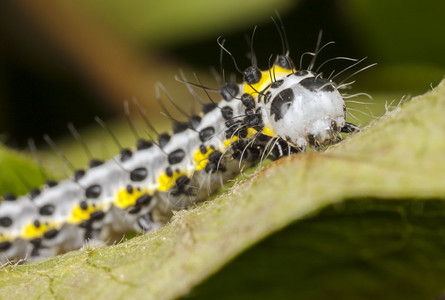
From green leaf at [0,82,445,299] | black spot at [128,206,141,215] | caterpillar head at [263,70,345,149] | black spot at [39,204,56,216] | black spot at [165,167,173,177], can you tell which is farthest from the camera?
black spot at [39,204,56,216]

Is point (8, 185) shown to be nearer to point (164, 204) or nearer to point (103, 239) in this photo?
point (103, 239)

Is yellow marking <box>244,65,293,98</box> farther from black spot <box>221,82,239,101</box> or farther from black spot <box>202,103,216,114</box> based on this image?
black spot <box>202,103,216,114</box>

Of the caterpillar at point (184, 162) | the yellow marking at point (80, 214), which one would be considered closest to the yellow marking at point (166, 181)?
the caterpillar at point (184, 162)

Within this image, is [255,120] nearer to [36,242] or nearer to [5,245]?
[36,242]

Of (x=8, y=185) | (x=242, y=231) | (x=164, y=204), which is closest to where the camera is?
(x=242, y=231)

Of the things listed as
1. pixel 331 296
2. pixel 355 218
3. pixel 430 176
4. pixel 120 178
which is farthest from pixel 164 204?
pixel 430 176

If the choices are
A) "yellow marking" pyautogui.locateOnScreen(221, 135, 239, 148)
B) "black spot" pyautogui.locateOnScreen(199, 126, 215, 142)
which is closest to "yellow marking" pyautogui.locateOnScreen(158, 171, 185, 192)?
"black spot" pyautogui.locateOnScreen(199, 126, 215, 142)
